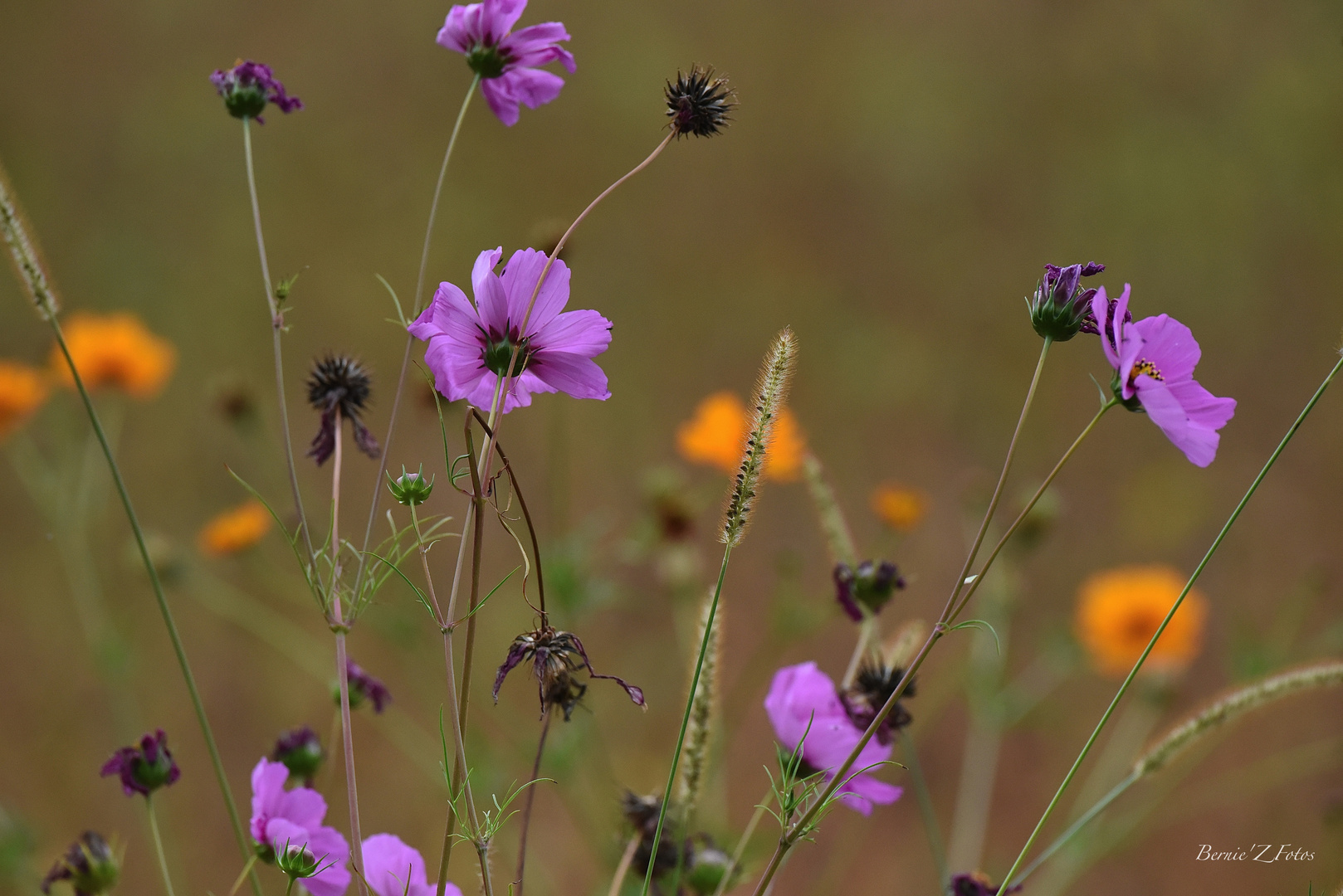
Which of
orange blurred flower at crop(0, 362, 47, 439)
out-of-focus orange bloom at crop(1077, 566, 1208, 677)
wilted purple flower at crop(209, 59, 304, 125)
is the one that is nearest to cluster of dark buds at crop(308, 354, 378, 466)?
wilted purple flower at crop(209, 59, 304, 125)

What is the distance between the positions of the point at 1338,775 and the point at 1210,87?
4.13 ft

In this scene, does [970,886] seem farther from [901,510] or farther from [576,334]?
[901,510]

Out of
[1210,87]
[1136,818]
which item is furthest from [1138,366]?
[1210,87]

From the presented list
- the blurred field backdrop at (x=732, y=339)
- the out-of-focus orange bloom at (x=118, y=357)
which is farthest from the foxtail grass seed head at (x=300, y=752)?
the out-of-focus orange bloom at (x=118, y=357)

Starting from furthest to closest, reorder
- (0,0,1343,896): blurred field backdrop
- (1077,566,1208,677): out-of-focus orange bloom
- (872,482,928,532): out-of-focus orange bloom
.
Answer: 1. (0,0,1343,896): blurred field backdrop
2. (1077,566,1208,677): out-of-focus orange bloom
3. (872,482,928,532): out-of-focus orange bloom

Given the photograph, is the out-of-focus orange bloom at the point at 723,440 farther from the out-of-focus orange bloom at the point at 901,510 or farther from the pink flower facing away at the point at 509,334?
the pink flower facing away at the point at 509,334

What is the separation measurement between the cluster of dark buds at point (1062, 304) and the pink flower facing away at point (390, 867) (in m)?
0.27

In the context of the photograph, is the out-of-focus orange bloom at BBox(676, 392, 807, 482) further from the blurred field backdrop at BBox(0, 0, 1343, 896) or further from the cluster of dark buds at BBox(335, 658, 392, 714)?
the cluster of dark buds at BBox(335, 658, 392, 714)

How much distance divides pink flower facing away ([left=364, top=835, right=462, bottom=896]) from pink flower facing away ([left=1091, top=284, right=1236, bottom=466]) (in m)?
0.27

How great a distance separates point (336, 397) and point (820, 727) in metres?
0.21

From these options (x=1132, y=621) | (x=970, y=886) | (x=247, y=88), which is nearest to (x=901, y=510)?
(x=1132, y=621)

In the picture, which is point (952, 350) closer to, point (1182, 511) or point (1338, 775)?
point (1182, 511)

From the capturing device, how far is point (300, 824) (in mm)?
343

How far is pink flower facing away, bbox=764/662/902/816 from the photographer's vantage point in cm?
36
